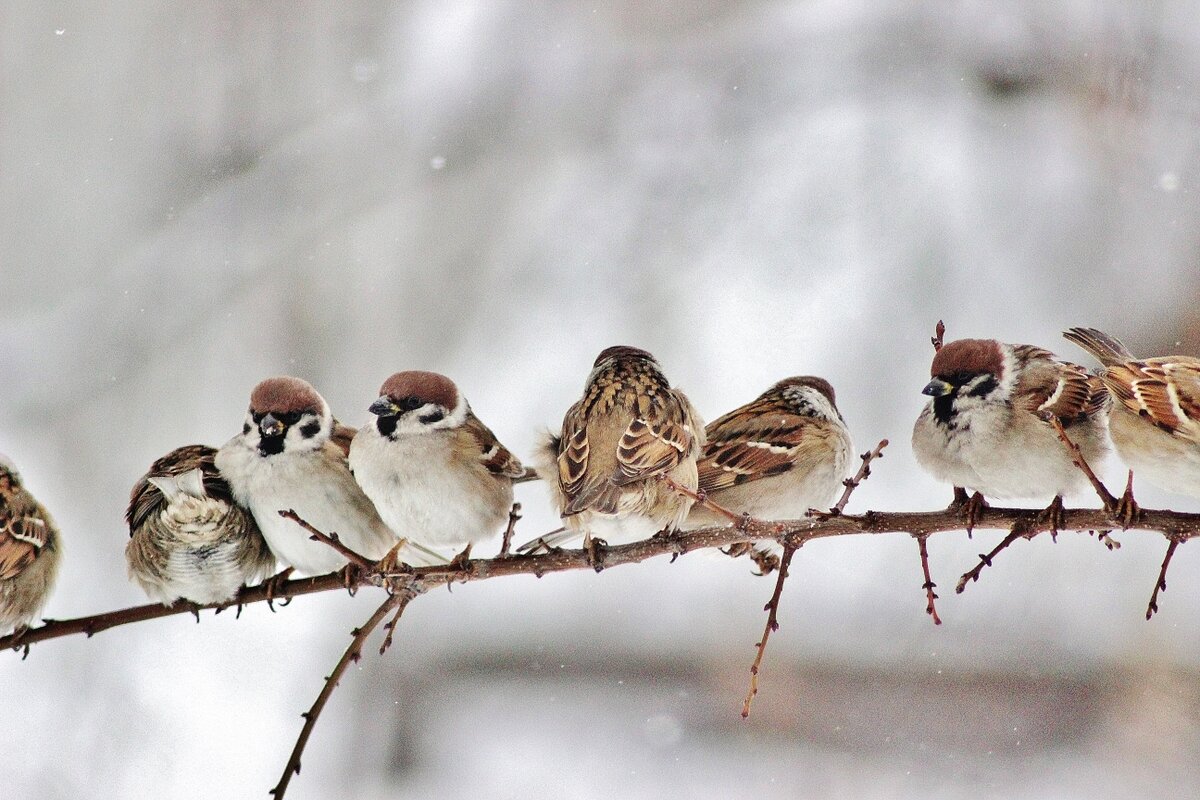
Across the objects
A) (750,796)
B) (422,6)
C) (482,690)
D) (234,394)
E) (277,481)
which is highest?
(422,6)

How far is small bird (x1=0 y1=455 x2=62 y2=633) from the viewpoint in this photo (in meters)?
1.95

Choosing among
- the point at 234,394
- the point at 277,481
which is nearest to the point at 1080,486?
the point at 277,481

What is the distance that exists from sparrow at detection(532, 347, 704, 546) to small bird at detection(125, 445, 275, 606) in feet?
1.65

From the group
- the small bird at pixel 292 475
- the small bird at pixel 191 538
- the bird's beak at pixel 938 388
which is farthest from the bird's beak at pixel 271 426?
the bird's beak at pixel 938 388

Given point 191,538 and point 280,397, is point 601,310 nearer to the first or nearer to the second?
point 280,397

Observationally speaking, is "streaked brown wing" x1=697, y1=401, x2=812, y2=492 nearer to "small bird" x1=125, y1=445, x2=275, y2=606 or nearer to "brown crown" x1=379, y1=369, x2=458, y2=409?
"brown crown" x1=379, y1=369, x2=458, y2=409

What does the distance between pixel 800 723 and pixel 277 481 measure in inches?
83.6

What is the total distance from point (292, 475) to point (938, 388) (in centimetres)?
104

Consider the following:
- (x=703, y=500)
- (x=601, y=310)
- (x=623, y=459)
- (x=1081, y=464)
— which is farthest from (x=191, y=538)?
(x=601, y=310)

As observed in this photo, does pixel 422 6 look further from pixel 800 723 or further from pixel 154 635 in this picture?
pixel 800 723

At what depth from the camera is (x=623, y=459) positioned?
179cm

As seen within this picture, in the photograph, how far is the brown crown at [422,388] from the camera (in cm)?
188

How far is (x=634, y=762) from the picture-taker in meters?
3.46

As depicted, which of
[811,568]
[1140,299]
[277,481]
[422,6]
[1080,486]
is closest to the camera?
[1080,486]
